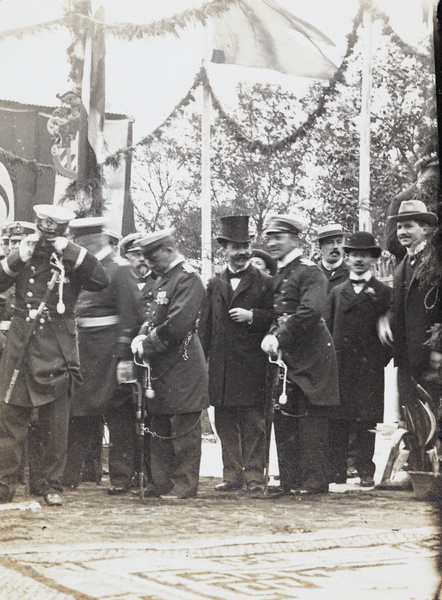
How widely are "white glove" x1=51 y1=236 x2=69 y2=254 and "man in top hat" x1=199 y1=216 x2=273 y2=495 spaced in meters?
0.70

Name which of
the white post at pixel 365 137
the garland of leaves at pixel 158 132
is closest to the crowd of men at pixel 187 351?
the white post at pixel 365 137

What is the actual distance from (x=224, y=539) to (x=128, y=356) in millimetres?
1006

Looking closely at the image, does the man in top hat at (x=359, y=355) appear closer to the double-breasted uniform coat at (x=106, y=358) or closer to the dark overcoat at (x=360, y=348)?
the dark overcoat at (x=360, y=348)

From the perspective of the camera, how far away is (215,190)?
4414 mm

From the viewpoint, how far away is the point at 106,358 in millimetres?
4500

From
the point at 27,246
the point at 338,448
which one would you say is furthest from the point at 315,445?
the point at 27,246

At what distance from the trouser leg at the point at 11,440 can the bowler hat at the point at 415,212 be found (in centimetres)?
196

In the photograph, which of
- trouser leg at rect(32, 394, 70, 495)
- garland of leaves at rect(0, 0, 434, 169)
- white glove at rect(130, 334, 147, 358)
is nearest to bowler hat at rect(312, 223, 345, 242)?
garland of leaves at rect(0, 0, 434, 169)

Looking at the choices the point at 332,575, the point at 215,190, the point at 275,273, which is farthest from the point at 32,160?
the point at 332,575

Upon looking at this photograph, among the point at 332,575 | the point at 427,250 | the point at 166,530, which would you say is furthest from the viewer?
the point at 427,250

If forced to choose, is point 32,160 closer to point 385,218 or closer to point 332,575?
point 385,218

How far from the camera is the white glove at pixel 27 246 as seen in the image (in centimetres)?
441

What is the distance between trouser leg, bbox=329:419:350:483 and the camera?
452cm

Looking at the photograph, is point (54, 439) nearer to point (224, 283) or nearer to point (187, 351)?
A: point (187, 351)
